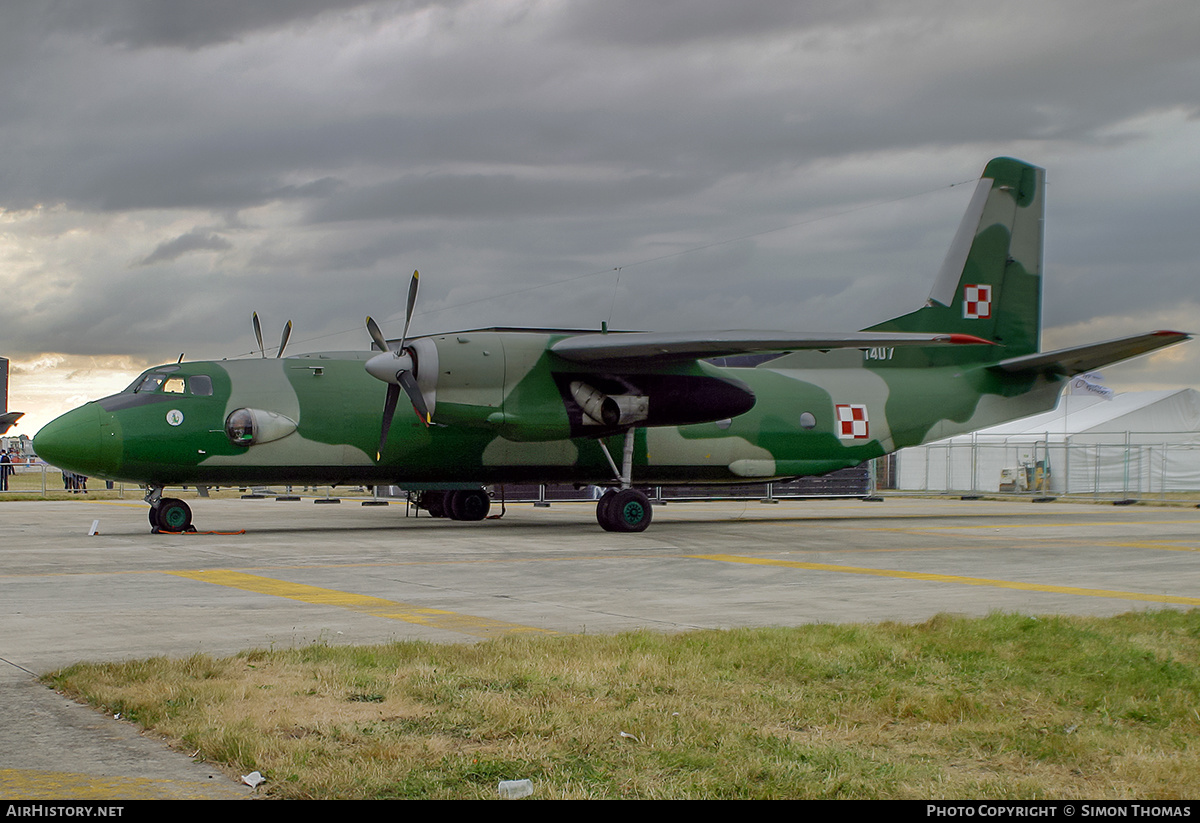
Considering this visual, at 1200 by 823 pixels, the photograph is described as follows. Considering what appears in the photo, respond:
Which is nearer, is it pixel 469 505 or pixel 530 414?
pixel 530 414

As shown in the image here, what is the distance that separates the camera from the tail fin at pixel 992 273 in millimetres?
27484

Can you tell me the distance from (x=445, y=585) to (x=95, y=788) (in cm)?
809

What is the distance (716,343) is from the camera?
2038 centimetres

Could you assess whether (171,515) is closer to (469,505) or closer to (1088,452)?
(469,505)

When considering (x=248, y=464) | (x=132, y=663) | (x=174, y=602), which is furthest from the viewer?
(x=248, y=464)

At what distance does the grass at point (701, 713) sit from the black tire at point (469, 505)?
18.7m

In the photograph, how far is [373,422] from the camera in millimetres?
21562

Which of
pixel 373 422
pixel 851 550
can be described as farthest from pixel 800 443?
pixel 373 422

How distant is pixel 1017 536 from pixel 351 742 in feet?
60.3

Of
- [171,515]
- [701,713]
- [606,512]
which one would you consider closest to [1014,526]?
[606,512]

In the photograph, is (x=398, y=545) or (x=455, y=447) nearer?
(x=398, y=545)

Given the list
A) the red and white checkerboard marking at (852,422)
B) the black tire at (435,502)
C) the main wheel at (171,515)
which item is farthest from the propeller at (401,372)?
the red and white checkerboard marking at (852,422)
